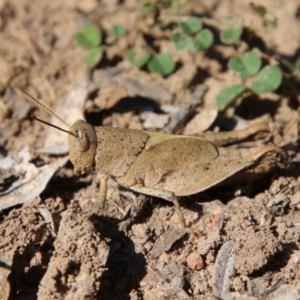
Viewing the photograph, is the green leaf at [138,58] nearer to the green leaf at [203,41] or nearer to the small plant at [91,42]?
the small plant at [91,42]

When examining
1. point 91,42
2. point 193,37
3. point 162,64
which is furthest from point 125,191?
point 91,42

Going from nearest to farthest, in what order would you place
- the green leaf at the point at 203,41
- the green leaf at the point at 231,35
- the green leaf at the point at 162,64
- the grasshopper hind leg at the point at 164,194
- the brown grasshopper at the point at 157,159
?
1. the grasshopper hind leg at the point at 164,194
2. the brown grasshopper at the point at 157,159
3. the green leaf at the point at 231,35
4. the green leaf at the point at 203,41
5. the green leaf at the point at 162,64

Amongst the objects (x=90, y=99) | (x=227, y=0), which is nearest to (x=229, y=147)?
(x=90, y=99)

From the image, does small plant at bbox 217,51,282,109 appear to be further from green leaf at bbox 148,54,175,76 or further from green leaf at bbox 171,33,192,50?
green leaf at bbox 148,54,175,76

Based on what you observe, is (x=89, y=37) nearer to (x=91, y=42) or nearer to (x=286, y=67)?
(x=91, y=42)

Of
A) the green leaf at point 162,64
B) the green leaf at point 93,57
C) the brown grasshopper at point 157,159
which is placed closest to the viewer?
the brown grasshopper at point 157,159

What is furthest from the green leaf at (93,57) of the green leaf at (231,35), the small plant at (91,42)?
the green leaf at (231,35)
